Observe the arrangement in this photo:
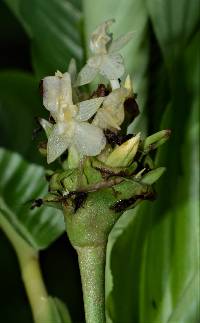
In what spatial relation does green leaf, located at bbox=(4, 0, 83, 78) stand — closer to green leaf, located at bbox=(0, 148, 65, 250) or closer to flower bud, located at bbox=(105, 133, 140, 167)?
green leaf, located at bbox=(0, 148, 65, 250)

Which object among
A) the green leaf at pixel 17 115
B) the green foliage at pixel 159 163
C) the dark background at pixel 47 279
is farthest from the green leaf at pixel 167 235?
the dark background at pixel 47 279

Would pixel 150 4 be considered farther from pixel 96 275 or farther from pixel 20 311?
pixel 20 311

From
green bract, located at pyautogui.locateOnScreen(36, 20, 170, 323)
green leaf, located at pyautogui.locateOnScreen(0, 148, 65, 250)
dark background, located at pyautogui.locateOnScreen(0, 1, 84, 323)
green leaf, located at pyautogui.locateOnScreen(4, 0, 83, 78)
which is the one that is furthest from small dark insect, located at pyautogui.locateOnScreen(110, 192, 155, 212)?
dark background, located at pyautogui.locateOnScreen(0, 1, 84, 323)

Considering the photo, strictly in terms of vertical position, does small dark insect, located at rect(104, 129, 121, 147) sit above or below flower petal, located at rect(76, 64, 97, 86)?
below

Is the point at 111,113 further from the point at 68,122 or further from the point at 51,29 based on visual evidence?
the point at 51,29

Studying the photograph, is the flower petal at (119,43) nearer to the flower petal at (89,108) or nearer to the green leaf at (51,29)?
the flower petal at (89,108)

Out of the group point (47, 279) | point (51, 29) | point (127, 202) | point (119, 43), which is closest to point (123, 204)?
point (127, 202)
